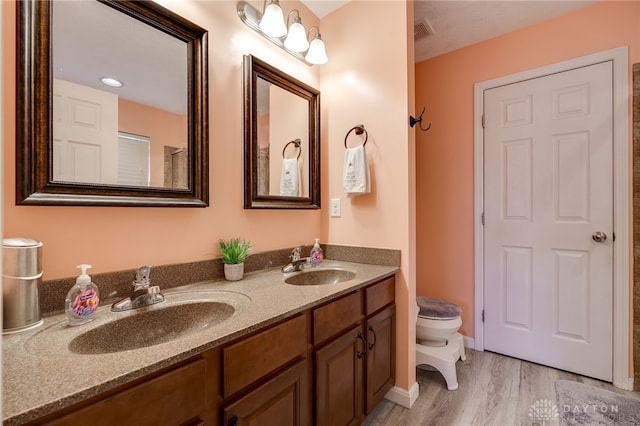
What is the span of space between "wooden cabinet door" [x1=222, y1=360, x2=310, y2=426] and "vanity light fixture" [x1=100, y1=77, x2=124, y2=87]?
1.19 metres

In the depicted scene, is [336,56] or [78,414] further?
[336,56]

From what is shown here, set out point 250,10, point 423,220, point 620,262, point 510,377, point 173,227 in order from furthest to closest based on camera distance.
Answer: point 423,220
point 510,377
point 620,262
point 250,10
point 173,227

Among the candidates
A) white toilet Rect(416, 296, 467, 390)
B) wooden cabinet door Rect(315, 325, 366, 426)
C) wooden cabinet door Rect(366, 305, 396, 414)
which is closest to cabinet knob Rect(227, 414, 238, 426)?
wooden cabinet door Rect(315, 325, 366, 426)

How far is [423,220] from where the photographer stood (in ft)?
8.95

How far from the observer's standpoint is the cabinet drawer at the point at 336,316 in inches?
48.1

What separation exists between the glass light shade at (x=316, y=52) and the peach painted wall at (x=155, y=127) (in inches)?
35.4

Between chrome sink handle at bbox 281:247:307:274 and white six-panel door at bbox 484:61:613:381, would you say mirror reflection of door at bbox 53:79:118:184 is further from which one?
white six-panel door at bbox 484:61:613:381

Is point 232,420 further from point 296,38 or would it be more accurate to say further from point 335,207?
point 296,38

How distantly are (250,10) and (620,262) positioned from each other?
266 centimetres

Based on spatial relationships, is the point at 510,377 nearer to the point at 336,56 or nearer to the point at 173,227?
the point at 173,227

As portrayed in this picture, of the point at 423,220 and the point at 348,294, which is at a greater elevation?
the point at 423,220

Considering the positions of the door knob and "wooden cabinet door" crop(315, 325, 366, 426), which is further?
the door knob

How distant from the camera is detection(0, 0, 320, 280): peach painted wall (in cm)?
97

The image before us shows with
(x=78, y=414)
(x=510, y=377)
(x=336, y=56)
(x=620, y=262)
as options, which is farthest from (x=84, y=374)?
(x=620, y=262)
